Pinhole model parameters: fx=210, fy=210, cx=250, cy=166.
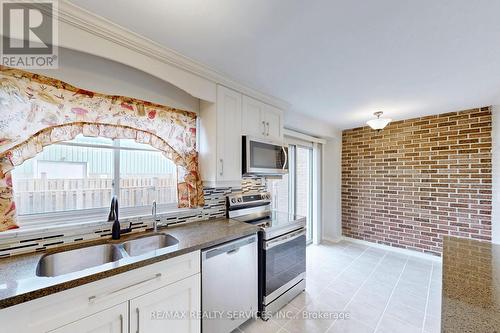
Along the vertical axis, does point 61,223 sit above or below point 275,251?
above

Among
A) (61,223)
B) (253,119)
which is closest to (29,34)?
(61,223)

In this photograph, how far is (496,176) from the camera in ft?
8.96

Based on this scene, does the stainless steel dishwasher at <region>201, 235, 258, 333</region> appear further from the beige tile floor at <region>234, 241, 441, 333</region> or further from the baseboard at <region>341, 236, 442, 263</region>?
the baseboard at <region>341, 236, 442, 263</region>

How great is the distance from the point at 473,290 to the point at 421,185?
315cm

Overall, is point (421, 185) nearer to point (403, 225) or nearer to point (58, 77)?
point (403, 225)

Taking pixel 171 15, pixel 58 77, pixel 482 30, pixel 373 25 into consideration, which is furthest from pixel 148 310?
pixel 482 30

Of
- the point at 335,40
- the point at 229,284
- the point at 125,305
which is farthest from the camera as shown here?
the point at 229,284

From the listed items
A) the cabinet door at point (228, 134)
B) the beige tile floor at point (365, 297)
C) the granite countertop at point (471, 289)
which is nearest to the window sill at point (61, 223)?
the cabinet door at point (228, 134)

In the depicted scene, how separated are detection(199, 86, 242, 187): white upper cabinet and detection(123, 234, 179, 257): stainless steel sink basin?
2.11 feet

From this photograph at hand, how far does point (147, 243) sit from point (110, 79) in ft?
4.44

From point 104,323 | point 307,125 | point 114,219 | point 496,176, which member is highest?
point 307,125

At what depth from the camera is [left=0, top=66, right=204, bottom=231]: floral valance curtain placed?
4.19ft

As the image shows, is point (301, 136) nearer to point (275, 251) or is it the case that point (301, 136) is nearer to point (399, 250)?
point (275, 251)

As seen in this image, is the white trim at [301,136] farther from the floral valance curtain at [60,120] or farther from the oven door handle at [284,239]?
the floral valance curtain at [60,120]
